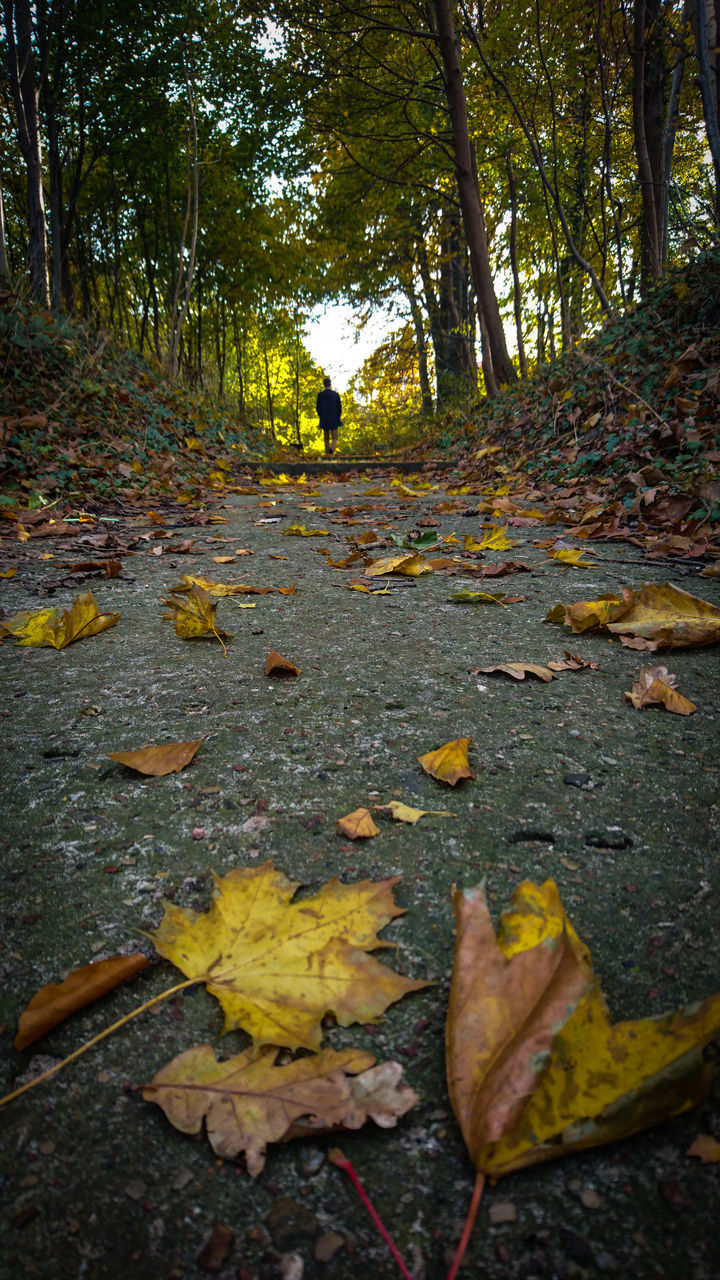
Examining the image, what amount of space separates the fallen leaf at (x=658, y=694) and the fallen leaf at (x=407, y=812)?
1.91ft

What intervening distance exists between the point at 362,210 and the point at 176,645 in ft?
48.1

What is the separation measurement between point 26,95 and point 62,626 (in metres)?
8.04

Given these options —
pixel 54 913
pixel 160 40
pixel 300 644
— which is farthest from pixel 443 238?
pixel 54 913

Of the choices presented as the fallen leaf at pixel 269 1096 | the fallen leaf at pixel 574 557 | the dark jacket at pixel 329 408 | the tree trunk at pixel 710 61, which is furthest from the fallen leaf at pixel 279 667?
the dark jacket at pixel 329 408

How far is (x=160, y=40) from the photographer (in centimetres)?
899

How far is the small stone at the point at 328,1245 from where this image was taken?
460 millimetres

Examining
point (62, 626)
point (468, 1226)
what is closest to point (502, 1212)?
point (468, 1226)

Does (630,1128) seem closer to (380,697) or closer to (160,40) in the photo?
(380,697)

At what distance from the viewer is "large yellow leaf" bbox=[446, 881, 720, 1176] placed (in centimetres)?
49

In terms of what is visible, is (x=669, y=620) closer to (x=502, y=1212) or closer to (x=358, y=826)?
(x=358, y=826)

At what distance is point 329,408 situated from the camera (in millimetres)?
17734

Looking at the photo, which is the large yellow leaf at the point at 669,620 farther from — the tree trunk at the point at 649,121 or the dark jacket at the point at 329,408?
the dark jacket at the point at 329,408

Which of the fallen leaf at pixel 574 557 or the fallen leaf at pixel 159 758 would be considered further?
the fallen leaf at pixel 574 557

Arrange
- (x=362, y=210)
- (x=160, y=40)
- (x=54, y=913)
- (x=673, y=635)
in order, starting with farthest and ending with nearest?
(x=362, y=210) < (x=160, y=40) < (x=673, y=635) < (x=54, y=913)
